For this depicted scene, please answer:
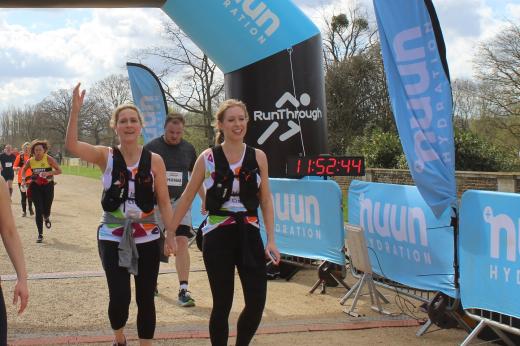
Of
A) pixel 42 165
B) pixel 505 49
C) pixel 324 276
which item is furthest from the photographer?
pixel 505 49

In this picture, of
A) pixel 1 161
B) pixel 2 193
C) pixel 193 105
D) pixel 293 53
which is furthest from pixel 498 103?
pixel 2 193

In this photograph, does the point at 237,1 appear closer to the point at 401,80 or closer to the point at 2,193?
the point at 401,80

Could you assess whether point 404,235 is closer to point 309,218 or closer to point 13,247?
point 309,218

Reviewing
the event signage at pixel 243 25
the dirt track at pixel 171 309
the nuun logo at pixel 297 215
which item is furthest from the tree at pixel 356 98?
the nuun logo at pixel 297 215

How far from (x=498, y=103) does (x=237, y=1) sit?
82.0 ft

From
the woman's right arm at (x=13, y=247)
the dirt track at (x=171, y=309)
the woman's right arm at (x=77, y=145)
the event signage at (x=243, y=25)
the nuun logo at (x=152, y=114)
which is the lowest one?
the dirt track at (x=171, y=309)

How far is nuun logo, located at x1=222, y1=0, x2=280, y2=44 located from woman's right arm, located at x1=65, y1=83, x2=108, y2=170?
12.1 feet

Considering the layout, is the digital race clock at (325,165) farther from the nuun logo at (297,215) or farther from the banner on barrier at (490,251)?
the banner on barrier at (490,251)

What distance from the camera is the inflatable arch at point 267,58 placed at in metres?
7.60

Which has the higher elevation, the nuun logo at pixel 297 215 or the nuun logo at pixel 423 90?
the nuun logo at pixel 423 90

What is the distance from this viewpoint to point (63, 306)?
6.21 m

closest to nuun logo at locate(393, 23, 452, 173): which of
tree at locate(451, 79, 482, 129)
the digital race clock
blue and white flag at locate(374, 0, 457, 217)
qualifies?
blue and white flag at locate(374, 0, 457, 217)

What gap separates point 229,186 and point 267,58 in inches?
153

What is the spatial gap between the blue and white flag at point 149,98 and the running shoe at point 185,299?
6449 millimetres
